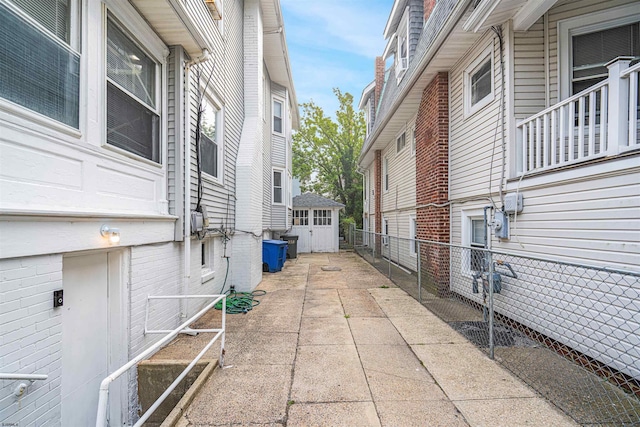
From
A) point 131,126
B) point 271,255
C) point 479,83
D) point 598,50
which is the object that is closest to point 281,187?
point 271,255

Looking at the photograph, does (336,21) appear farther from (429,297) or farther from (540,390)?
(540,390)

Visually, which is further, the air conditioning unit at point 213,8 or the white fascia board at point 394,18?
the white fascia board at point 394,18

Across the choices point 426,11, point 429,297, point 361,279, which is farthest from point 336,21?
point 429,297

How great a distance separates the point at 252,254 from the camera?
23.0 feet

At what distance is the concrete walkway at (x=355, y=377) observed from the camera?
8.30ft

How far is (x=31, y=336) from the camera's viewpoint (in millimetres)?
2158

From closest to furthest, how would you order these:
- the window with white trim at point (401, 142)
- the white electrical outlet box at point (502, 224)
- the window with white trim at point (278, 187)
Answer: the white electrical outlet box at point (502, 224) → the window with white trim at point (401, 142) → the window with white trim at point (278, 187)

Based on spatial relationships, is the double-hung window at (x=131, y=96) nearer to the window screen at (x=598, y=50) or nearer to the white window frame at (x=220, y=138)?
the white window frame at (x=220, y=138)

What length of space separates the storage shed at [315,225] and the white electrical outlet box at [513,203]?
11033 millimetres

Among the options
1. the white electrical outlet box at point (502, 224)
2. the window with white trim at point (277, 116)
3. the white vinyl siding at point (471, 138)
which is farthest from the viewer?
the window with white trim at point (277, 116)

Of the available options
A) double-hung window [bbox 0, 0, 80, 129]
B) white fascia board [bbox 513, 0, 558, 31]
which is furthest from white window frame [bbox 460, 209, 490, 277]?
double-hung window [bbox 0, 0, 80, 129]

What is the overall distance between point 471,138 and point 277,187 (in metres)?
8.61

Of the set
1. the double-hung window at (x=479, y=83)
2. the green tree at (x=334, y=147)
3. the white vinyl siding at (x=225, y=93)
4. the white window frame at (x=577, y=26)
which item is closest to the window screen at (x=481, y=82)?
the double-hung window at (x=479, y=83)

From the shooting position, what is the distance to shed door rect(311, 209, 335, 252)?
15484 mm
